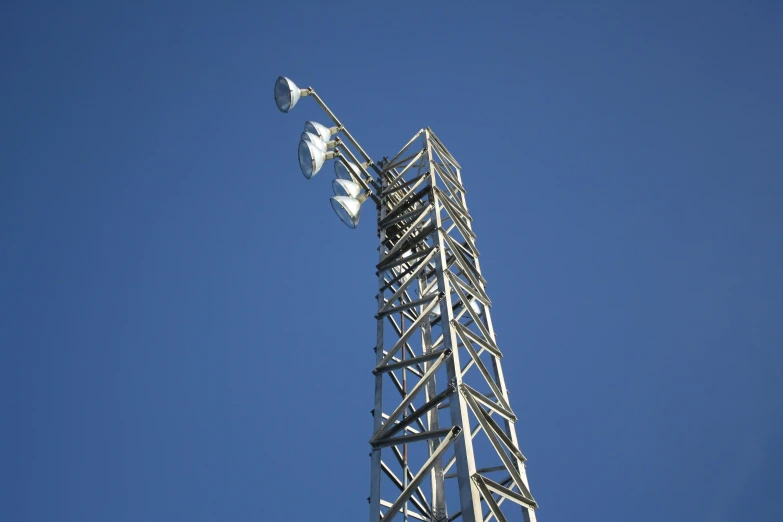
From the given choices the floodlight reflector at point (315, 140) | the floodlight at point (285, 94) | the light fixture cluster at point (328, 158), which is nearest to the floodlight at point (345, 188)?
the light fixture cluster at point (328, 158)

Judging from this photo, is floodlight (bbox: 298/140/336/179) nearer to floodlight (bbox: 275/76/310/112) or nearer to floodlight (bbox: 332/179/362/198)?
floodlight (bbox: 332/179/362/198)

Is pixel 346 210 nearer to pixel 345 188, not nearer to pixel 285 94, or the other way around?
pixel 345 188

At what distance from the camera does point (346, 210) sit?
12102 mm

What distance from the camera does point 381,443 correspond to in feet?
27.0

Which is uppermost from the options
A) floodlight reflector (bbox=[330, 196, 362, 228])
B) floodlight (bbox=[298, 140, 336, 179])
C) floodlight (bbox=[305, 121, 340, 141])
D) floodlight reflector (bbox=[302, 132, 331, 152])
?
floodlight (bbox=[305, 121, 340, 141])

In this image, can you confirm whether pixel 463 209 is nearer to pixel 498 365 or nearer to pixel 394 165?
pixel 394 165

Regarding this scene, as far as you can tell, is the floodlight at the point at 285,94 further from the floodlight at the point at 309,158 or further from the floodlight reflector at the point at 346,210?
the floodlight reflector at the point at 346,210

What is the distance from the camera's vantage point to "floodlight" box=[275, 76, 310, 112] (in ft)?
41.8

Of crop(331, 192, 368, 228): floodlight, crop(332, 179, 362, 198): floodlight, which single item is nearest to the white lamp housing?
crop(332, 179, 362, 198): floodlight

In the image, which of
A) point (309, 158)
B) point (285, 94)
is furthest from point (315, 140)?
point (285, 94)

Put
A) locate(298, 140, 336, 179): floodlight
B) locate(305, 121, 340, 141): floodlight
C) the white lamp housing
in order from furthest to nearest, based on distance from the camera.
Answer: locate(305, 121, 340, 141): floodlight, the white lamp housing, locate(298, 140, 336, 179): floodlight

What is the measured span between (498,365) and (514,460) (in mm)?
1759

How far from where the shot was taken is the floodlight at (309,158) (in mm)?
11758

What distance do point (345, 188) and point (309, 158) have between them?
1.15m
